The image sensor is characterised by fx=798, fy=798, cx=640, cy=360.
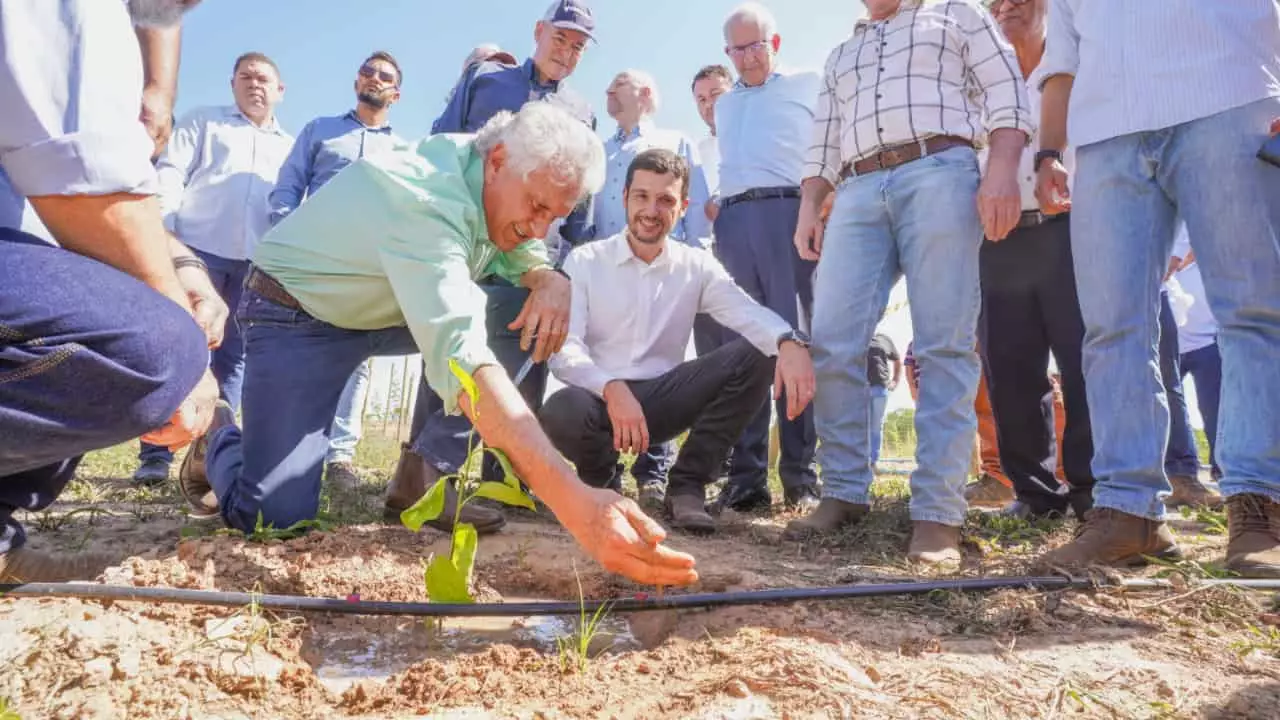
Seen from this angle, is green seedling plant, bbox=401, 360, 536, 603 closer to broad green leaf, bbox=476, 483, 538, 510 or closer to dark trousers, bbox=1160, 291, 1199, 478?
broad green leaf, bbox=476, 483, 538, 510

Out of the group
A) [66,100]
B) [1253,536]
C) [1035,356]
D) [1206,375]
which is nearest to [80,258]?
[66,100]

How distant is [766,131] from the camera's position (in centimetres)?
435

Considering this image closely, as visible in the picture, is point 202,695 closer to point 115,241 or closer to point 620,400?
point 115,241

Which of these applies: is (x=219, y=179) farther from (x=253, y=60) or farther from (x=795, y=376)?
(x=795, y=376)

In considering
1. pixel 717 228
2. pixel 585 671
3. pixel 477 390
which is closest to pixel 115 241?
pixel 477 390

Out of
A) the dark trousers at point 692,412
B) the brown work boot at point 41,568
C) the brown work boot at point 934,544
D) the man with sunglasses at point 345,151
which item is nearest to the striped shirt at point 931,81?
the dark trousers at point 692,412

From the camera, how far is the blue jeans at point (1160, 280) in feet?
6.72

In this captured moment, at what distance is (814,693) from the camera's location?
139cm

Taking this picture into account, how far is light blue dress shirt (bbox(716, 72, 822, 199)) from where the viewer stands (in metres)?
4.21

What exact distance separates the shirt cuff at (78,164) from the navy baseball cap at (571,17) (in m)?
2.97

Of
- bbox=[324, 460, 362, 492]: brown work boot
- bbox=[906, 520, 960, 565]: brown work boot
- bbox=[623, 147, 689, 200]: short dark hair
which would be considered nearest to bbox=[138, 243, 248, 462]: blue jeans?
bbox=[324, 460, 362, 492]: brown work boot

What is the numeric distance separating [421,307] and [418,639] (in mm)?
793

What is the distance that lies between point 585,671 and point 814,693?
17.9 inches

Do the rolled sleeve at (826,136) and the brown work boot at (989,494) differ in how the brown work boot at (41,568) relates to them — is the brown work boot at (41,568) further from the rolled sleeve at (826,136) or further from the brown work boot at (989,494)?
the brown work boot at (989,494)
